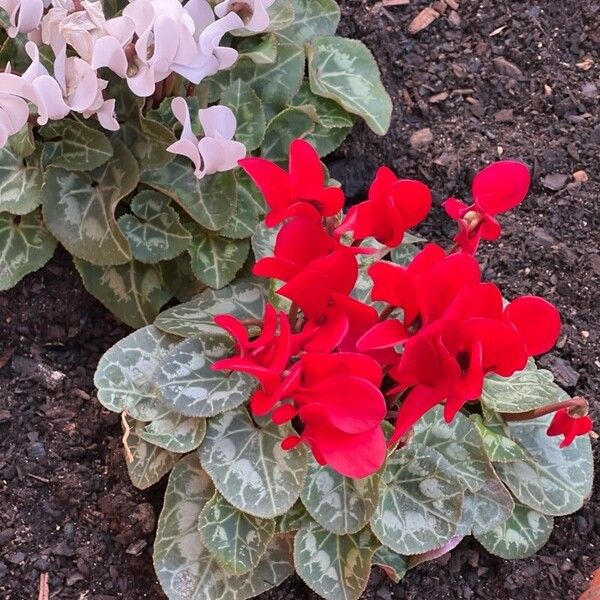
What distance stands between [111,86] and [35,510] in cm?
71

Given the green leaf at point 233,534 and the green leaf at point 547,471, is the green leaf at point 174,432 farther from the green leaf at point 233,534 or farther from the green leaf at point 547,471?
the green leaf at point 547,471

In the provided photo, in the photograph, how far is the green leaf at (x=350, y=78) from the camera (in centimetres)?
168

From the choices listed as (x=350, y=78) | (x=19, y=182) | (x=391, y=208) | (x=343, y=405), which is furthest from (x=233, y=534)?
(x=350, y=78)

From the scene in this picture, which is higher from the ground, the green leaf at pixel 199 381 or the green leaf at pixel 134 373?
the green leaf at pixel 199 381

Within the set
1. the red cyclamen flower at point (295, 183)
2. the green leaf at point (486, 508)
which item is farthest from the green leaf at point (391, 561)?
the red cyclamen flower at point (295, 183)

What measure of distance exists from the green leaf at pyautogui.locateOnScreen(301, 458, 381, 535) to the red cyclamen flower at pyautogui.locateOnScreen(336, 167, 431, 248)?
Result: 16.2 inches

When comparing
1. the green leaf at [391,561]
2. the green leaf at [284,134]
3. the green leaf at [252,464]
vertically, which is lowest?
the green leaf at [391,561]

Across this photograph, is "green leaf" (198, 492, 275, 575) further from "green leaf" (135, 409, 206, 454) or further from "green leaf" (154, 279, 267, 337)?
"green leaf" (154, 279, 267, 337)

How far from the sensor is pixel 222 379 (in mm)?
1336

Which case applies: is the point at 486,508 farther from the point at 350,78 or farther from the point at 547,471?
the point at 350,78

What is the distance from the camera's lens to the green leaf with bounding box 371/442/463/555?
4.35ft

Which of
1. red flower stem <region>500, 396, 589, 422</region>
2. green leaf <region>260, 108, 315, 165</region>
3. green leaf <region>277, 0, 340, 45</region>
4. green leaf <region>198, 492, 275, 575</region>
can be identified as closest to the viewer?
red flower stem <region>500, 396, 589, 422</region>

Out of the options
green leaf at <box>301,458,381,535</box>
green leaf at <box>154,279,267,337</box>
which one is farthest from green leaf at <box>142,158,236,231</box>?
green leaf at <box>301,458,381,535</box>

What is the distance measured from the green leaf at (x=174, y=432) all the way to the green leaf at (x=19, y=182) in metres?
0.43
